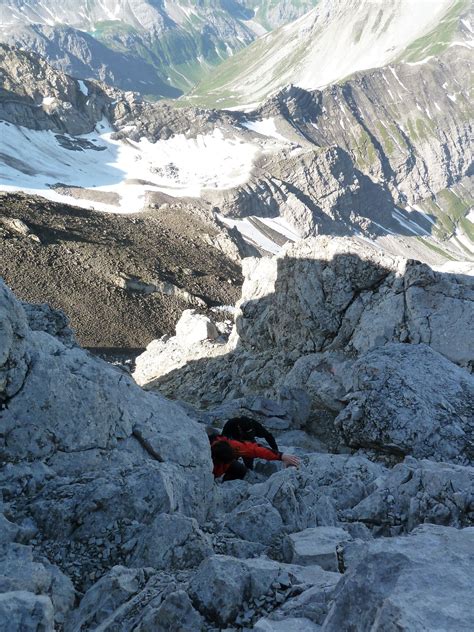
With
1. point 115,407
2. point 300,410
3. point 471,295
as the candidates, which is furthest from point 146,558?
point 471,295

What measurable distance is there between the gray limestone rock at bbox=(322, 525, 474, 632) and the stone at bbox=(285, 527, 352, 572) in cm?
197

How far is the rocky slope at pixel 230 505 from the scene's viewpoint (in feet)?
13.4

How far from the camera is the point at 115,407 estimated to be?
8.81m

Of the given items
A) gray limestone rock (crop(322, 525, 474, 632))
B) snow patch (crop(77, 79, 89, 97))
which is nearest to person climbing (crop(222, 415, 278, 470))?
gray limestone rock (crop(322, 525, 474, 632))

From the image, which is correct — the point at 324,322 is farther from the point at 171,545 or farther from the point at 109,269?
the point at 109,269

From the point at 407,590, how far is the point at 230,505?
5.50 meters

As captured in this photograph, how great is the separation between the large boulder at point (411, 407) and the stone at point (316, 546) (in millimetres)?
6666

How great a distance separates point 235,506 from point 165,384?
2011 cm

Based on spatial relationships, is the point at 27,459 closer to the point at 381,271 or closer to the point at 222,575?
the point at 222,575

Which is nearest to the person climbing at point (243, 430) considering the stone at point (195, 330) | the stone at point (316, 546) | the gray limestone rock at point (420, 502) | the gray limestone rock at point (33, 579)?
the gray limestone rock at point (420, 502)

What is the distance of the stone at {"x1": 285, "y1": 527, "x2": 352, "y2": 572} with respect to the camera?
19.6 feet

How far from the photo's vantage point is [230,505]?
8.69m

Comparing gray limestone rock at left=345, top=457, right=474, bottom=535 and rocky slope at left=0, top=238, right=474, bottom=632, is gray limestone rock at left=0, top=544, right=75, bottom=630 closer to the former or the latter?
rocky slope at left=0, top=238, right=474, bottom=632

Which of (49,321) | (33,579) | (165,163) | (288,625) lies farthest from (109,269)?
(165,163)
